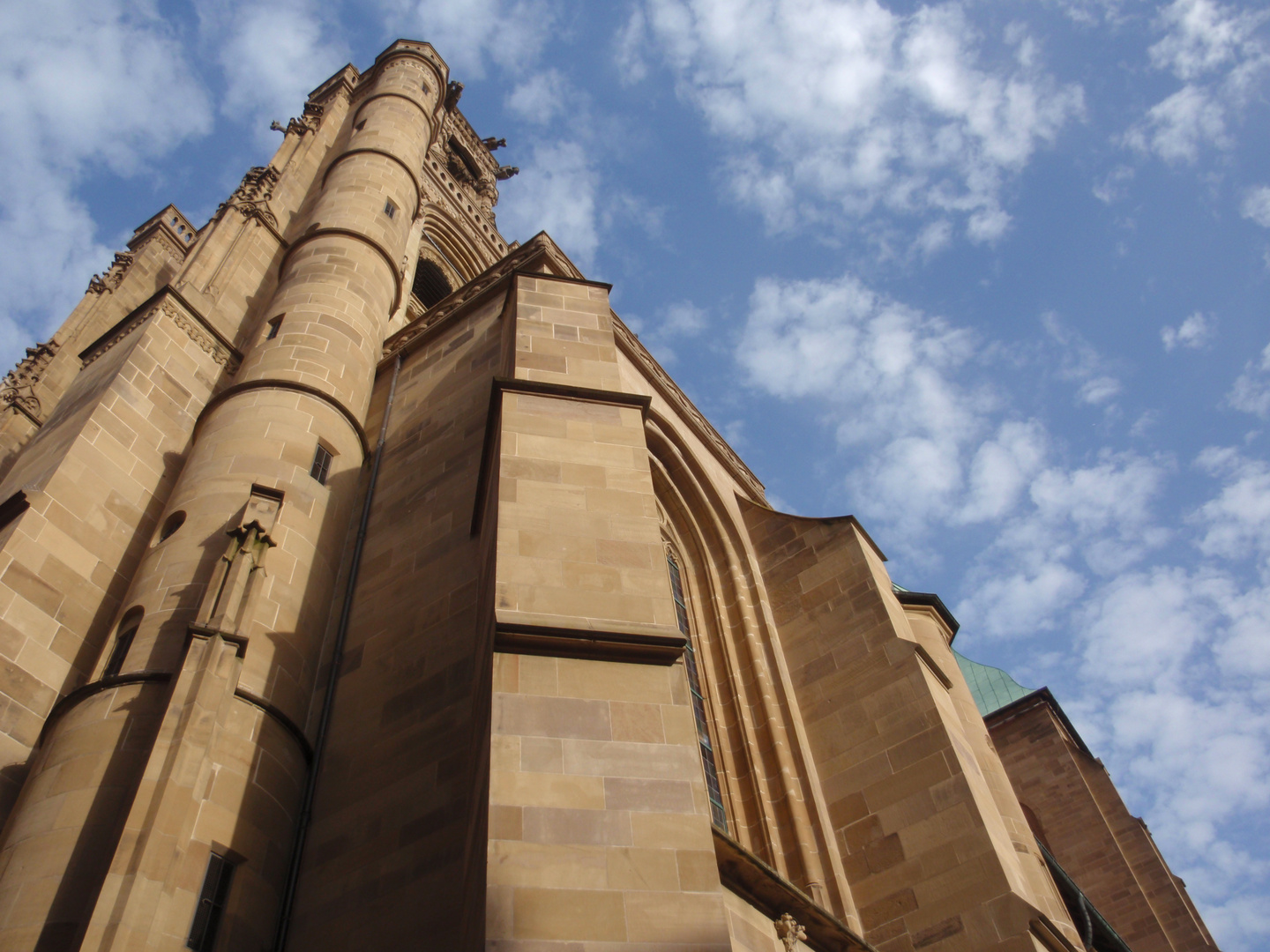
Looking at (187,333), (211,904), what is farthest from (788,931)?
(187,333)

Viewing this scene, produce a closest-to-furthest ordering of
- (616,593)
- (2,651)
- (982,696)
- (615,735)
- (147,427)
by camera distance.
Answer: (615,735) < (616,593) < (2,651) < (147,427) < (982,696)

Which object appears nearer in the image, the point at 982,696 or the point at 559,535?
the point at 559,535

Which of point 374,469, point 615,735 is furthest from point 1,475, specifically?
point 615,735

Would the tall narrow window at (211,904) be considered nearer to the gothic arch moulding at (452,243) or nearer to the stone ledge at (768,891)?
the stone ledge at (768,891)

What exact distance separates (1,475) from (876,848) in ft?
38.6

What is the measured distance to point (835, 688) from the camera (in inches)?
448

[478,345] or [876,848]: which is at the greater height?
[478,345]

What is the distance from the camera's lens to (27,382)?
1587 centimetres

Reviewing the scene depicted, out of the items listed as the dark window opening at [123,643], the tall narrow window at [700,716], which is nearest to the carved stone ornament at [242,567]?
the dark window opening at [123,643]

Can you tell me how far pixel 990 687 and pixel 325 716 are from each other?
88.9ft

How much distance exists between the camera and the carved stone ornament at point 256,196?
666 inches

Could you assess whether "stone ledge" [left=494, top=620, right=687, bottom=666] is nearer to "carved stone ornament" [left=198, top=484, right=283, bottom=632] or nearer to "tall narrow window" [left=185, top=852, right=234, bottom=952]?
"tall narrow window" [left=185, top=852, right=234, bottom=952]

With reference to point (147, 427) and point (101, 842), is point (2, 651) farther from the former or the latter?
point (147, 427)

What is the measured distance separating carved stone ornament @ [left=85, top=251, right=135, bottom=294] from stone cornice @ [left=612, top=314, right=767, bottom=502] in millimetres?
11081
